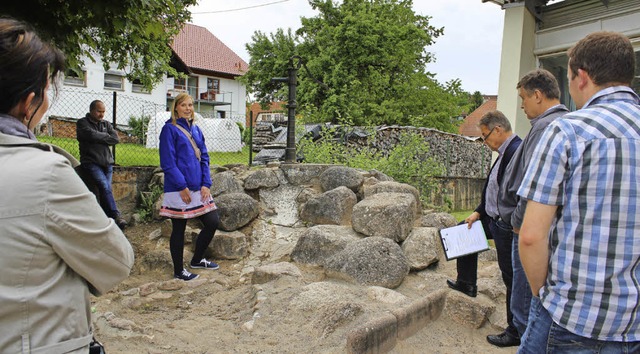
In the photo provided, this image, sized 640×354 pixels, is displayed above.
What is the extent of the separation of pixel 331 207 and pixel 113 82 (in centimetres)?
2591

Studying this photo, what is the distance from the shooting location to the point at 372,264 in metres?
4.41

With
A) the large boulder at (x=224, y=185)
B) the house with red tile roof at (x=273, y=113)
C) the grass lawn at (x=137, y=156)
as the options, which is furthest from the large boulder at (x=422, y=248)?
the house with red tile roof at (x=273, y=113)

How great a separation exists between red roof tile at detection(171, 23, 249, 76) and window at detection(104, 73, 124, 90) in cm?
662

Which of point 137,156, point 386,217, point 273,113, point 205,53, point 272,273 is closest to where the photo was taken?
point 272,273

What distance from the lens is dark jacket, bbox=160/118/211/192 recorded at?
4.66 m

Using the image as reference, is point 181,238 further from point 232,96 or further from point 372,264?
point 232,96

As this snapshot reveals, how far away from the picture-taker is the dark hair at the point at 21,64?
4.27ft

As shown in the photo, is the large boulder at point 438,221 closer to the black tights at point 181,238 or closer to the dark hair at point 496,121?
the dark hair at point 496,121

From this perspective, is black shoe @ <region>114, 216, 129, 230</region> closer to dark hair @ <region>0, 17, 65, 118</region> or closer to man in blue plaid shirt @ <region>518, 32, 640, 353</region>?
dark hair @ <region>0, 17, 65, 118</region>

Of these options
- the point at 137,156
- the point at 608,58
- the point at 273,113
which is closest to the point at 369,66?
the point at 273,113

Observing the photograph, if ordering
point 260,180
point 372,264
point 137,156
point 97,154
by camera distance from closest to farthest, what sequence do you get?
point 372,264 → point 97,154 → point 260,180 → point 137,156

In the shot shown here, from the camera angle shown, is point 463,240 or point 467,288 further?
point 467,288

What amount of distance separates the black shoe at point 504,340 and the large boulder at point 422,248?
1.36 metres

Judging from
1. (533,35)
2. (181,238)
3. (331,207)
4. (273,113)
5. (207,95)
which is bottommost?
(181,238)
